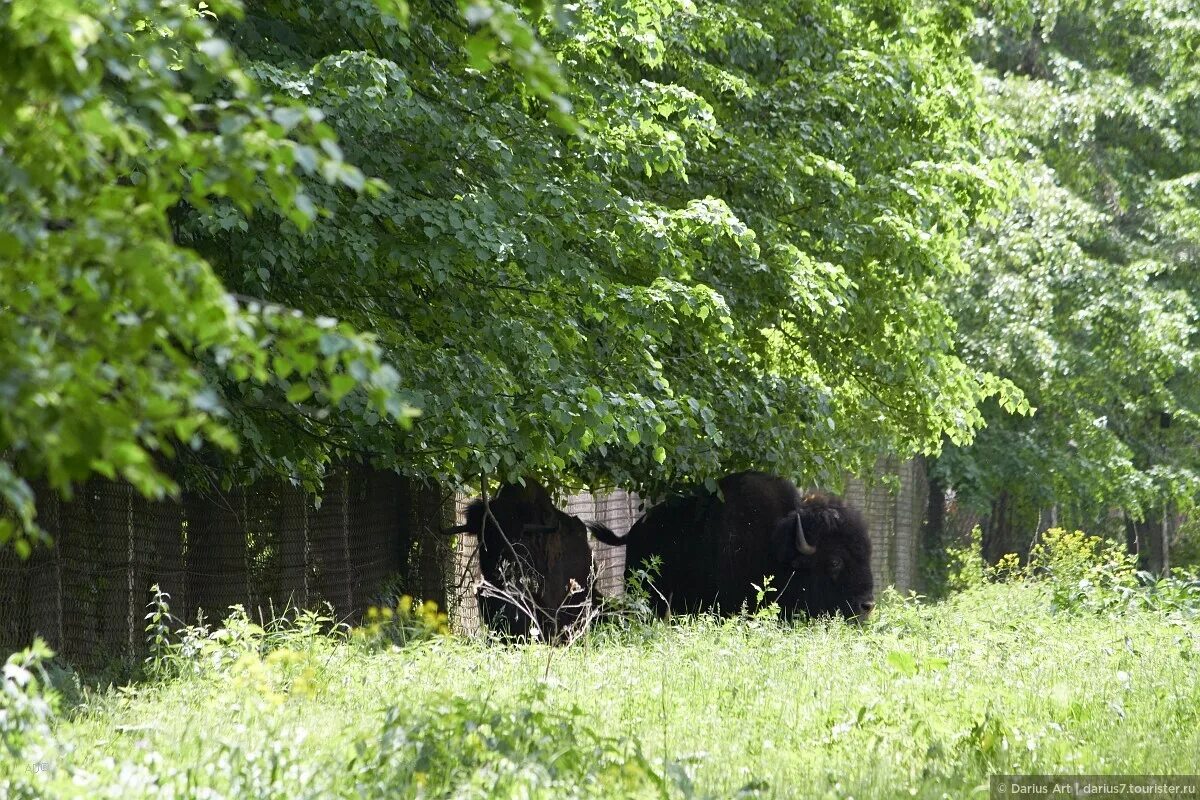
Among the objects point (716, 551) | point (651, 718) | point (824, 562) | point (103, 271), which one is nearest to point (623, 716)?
point (651, 718)

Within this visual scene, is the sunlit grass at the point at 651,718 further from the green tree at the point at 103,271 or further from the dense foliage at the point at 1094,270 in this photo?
the dense foliage at the point at 1094,270

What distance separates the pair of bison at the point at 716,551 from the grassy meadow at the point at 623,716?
2633 mm

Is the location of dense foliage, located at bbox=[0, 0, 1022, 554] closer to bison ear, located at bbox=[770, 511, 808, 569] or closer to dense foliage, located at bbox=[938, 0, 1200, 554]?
bison ear, located at bbox=[770, 511, 808, 569]

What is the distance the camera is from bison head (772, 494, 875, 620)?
13.2 meters

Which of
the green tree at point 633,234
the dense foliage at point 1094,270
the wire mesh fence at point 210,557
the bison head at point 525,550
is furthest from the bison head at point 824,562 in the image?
the dense foliage at point 1094,270

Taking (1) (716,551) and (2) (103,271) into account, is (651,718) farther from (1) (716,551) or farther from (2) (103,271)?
(1) (716,551)

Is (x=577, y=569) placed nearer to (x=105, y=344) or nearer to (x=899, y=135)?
(x=899, y=135)

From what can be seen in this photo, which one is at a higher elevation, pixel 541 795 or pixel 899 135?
pixel 899 135

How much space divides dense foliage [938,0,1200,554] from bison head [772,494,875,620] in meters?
8.49

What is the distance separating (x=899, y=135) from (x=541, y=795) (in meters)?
10.4

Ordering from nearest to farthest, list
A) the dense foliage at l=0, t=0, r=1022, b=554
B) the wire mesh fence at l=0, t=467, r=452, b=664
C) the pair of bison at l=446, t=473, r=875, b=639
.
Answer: the dense foliage at l=0, t=0, r=1022, b=554 < the wire mesh fence at l=0, t=467, r=452, b=664 < the pair of bison at l=446, t=473, r=875, b=639

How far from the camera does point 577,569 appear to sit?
45.0 feet

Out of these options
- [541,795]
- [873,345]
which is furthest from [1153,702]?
[873,345]

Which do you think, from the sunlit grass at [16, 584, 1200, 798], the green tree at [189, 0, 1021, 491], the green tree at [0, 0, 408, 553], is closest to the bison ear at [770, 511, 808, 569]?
the green tree at [189, 0, 1021, 491]
